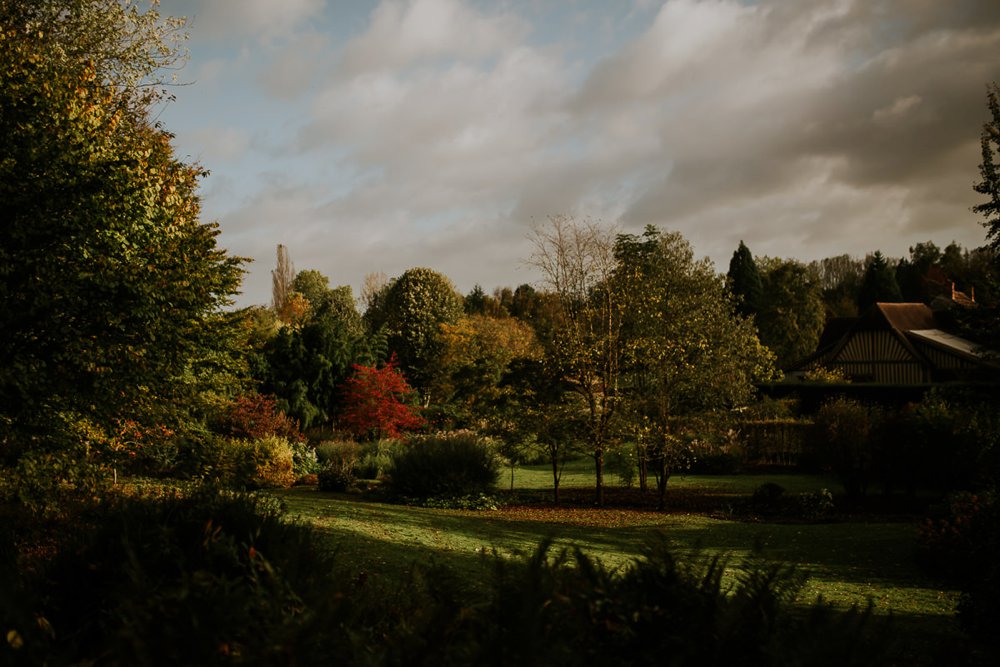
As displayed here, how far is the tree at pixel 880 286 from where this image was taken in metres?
54.8

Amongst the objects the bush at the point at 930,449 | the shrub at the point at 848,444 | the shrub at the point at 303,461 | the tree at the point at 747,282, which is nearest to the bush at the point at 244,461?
the shrub at the point at 303,461

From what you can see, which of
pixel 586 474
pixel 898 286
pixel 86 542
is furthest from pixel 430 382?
pixel 898 286

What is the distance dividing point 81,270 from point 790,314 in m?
45.7

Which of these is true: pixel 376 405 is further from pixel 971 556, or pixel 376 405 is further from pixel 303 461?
pixel 971 556

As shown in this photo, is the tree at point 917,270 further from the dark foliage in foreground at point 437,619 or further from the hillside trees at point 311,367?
the dark foliage in foreground at point 437,619

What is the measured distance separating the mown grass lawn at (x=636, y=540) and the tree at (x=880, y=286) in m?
48.4

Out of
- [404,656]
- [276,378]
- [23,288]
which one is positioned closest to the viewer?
[404,656]

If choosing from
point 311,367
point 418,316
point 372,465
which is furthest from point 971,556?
point 418,316

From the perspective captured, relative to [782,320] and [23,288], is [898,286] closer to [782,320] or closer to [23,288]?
Answer: [782,320]

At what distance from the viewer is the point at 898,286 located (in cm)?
5544

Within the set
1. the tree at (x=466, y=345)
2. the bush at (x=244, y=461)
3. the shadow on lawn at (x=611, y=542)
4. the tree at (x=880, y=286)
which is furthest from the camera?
the tree at (x=880, y=286)

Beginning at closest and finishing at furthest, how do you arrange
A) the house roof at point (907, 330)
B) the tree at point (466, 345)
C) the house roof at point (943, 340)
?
the tree at point (466, 345)
the house roof at point (943, 340)
the house roof at point (907, 330)

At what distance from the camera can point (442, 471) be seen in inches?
588

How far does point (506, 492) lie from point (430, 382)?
19499mm
